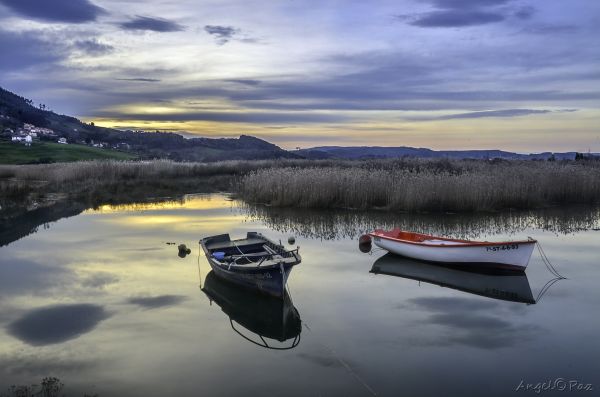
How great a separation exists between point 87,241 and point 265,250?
24.5 feet

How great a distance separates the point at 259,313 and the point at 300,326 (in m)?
1.02

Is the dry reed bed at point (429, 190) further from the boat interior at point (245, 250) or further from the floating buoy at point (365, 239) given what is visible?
the boat interior at point (245, 250)

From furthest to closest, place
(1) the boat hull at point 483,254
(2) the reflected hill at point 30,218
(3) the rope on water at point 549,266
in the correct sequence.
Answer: (2) the reflected hill at point 30,218 < (3) the rope on water at point 549,266 < (1) the boat hull at point 483,254

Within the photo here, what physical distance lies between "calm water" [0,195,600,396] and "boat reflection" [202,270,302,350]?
0.04 m

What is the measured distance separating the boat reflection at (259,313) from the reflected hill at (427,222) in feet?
20.5

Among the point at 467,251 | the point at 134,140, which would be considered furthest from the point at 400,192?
the point at 134,140

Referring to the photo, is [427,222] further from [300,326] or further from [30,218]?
[30,218]

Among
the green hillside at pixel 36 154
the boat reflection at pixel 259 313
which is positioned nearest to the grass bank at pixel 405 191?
the boat reflection at pixel 259 313

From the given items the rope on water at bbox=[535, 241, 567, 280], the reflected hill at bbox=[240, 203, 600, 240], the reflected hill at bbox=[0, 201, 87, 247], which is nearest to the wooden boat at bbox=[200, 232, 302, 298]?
the reflected hill at bbox=[240, 203, 600, 240]

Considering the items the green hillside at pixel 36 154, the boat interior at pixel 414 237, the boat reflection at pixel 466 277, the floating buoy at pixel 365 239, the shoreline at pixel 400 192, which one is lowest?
the boat reflection at pixel 466 277

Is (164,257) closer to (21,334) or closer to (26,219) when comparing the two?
(21,334)

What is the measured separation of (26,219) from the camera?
2178cm

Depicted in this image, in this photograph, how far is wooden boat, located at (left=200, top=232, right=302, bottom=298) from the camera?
31.8 feet

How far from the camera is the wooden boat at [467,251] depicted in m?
11.8
